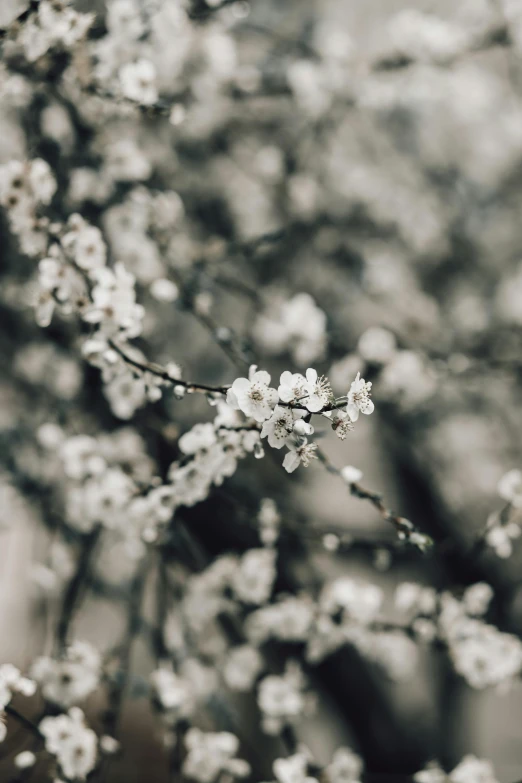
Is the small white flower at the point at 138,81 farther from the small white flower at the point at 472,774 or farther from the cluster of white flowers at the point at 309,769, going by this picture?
the small white flower at the point at 472,774


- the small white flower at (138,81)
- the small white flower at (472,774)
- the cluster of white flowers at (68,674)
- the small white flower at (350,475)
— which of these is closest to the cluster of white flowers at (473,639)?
the small white flower at (472,774)

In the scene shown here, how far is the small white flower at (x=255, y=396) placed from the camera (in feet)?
3.89

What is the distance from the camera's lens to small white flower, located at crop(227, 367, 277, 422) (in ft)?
3.89

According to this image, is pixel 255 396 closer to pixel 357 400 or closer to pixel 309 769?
pixel 357 400

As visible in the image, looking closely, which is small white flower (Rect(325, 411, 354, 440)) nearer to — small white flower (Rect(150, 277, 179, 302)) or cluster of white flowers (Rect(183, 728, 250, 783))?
small white flower (Rect(150, 277, 179, 302))

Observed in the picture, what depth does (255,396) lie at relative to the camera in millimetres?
1194

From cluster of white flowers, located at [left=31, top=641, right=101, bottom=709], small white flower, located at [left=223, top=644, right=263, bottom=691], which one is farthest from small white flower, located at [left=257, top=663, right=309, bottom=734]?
cluster of white flowers, located at [left=31, top=641, right=101, bottom=709]

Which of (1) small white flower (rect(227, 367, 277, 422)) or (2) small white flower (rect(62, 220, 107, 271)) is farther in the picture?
(2) small white flower (rect(62, 220, 107, 271))

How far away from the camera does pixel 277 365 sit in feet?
12.9

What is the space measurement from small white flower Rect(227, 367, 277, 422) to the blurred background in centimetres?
64

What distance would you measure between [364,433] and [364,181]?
1.88m

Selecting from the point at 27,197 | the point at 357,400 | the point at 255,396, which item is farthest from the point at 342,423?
the point at 27,197

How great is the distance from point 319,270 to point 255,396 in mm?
3122

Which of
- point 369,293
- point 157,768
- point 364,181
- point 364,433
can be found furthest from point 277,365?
point 157,768
